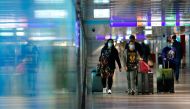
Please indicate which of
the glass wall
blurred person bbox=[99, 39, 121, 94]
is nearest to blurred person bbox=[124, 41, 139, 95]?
blurred person bbox=[99, 39, 121, 94]

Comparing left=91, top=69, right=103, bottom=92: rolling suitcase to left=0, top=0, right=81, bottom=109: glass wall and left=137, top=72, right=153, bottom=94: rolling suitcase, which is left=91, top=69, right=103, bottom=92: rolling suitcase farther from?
left=0, top=0, right=81, bottom=109: glass wall

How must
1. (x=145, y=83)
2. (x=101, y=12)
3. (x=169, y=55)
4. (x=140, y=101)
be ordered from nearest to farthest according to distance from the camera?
(x=140, y=101)
(x=145, y=83)
(x=169, y=55)
(x=101, y=12)

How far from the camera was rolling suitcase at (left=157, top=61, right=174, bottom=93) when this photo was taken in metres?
14.1

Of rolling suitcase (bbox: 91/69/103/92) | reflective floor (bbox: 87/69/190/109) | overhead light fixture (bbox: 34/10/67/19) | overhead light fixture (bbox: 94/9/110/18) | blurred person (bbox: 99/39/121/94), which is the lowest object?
reflective floor (bbox: 87/69/190/109)

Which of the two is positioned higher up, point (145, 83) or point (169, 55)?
point (169, 55)

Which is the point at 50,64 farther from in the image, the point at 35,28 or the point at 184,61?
the point at 184,61

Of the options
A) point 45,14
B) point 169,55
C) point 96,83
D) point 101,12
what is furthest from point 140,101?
point 101,12

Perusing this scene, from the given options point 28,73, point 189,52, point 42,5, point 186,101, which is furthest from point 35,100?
point 189,52

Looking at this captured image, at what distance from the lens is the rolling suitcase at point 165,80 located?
14.1m

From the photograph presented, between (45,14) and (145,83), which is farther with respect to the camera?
(145,83)

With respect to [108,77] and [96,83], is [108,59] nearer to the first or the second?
[108,77]

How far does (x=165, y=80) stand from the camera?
14.1 m

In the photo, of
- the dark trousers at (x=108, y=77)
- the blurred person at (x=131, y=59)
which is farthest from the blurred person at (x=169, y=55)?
the blurred person at (x=131, y=59)

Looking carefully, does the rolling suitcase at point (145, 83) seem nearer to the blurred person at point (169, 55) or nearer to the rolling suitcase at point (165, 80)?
the rolling suitcase at point (165, 80)
